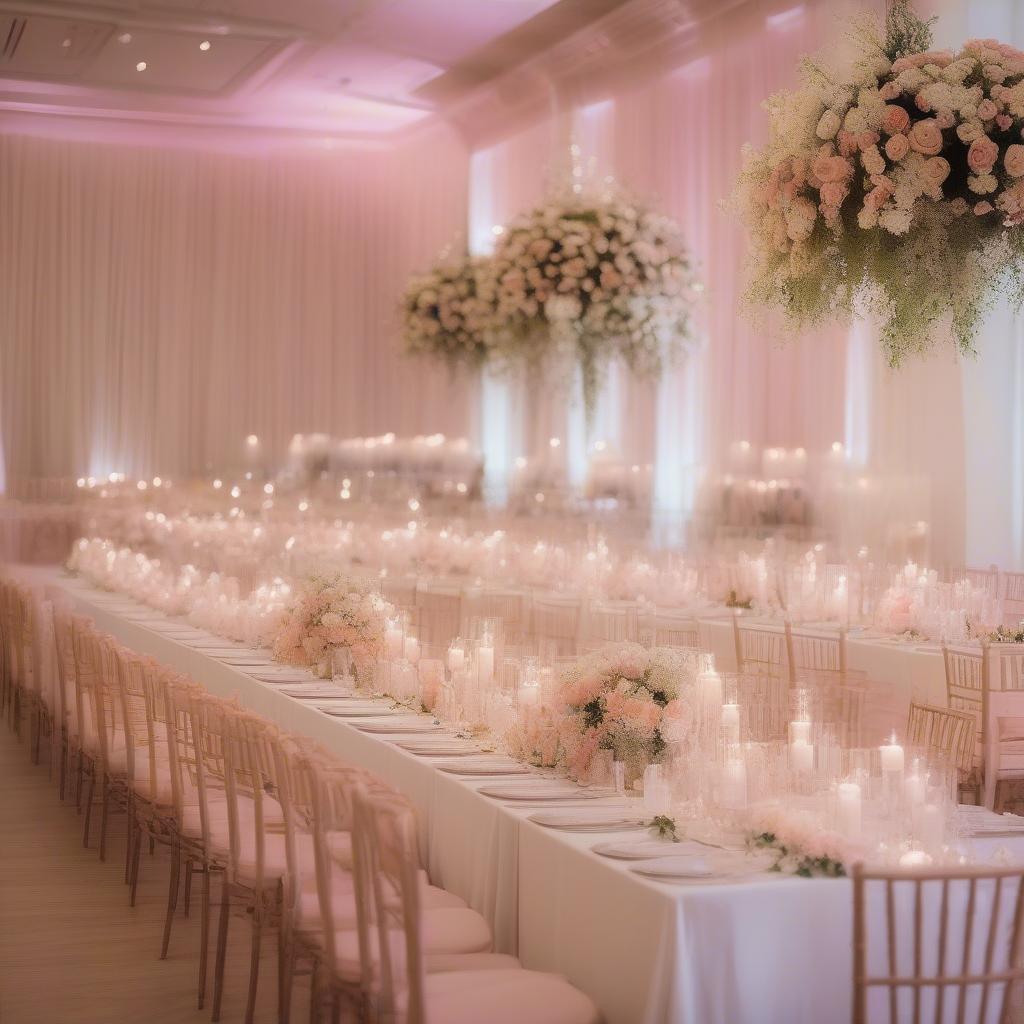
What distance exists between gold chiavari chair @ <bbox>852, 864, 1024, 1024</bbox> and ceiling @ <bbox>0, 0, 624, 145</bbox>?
12644 millimetres

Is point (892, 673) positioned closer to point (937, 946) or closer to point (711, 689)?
point (711, 689)

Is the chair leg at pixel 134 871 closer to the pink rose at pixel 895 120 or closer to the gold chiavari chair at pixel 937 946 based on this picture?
the gold chiavari chair at pixel 937 946

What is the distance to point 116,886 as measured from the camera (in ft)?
20.2

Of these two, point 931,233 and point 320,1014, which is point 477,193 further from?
point 320,1014

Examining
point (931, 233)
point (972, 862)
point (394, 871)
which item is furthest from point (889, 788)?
point (931, 233)

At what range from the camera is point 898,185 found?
4746 millimetres

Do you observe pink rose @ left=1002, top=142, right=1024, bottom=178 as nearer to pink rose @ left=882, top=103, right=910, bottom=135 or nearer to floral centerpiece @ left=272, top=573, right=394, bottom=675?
pink rose @ left=882, top=103, right=910, bottom=135

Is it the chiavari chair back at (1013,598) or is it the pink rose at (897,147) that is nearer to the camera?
the pink rose at (897,147)

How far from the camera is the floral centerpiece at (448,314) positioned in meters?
13.1

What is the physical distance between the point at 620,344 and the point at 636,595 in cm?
260

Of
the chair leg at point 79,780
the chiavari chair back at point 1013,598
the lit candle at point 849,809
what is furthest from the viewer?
the chiavari chair back at point 1013,598

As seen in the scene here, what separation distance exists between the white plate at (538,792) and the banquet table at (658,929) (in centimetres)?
5

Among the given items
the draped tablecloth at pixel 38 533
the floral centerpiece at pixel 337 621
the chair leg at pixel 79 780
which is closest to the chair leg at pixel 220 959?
the floral centerpiece at pixel 337 621

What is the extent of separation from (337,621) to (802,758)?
9.76 feet
